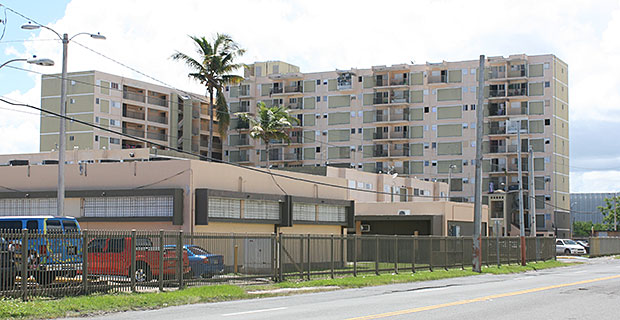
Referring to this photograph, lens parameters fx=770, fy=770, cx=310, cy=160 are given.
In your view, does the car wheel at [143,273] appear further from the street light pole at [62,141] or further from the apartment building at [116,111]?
the apartment building at [116,111]

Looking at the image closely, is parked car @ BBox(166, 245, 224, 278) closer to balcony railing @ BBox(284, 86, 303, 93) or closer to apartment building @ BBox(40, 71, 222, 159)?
apartment building @ BBox(40, 71, 222, 159)

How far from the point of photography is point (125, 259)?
22.5m

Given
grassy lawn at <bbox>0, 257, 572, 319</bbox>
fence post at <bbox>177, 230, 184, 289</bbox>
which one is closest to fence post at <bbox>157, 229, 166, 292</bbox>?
fence post at <bbox>177, 230, 184, 289</bbox>

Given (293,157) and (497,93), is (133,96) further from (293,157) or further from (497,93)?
(497,93)

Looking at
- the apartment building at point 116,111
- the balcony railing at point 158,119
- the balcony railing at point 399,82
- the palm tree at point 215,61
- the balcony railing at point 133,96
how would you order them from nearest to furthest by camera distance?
the palm tree at point 215,61, the apartment building at point 116,111, the balcony railing at point 133,96, the balcony railing at point 158,119, the balcony railing at point 399,82

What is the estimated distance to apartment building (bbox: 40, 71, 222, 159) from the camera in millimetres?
91812

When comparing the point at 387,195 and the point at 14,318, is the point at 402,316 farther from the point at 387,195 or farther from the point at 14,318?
the point at 387,195

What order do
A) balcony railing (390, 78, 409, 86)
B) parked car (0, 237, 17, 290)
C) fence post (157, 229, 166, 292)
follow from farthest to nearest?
balcony railing (390, 78, 409, 86)
fence post (157, 229, 166, 292)
parked car (0, 237, 17, 290)

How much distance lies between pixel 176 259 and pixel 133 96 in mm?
74565

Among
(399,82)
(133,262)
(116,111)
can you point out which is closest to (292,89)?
(399,82)

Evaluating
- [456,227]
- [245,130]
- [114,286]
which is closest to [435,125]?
[245,130]

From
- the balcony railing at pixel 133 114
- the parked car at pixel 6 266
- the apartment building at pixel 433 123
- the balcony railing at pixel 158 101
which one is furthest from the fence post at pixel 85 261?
the balcony railing at pixel 158 101

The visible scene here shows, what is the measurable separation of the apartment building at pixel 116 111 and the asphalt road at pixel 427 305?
6894cm

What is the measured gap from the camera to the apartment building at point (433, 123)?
322 ft
